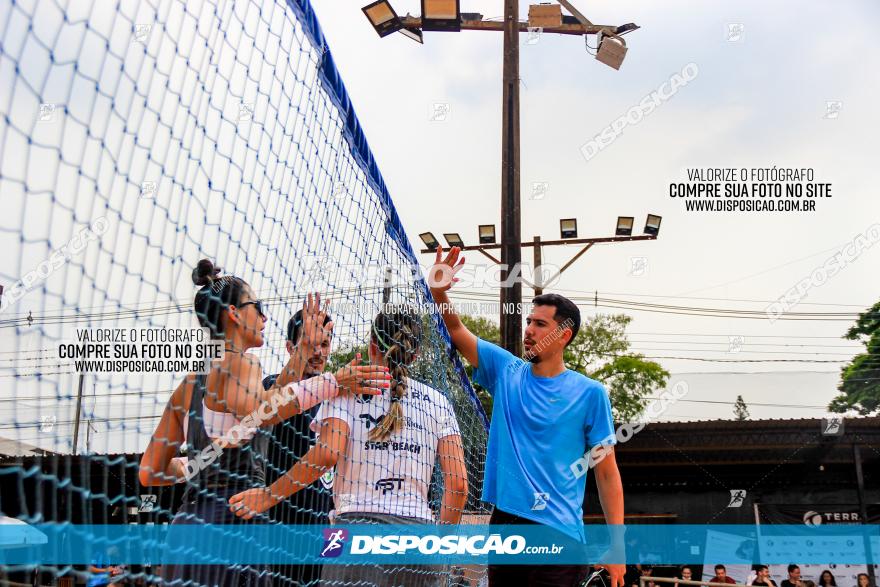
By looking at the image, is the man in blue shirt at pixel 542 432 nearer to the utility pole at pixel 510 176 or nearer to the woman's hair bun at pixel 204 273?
the woman's hair bun at pixel 204 273

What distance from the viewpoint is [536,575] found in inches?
114

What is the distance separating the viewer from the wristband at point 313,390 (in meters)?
2.46

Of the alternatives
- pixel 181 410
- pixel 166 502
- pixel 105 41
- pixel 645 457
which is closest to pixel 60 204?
pixel 105 41

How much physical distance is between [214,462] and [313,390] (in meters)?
0.41

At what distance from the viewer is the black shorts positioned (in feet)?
9.50

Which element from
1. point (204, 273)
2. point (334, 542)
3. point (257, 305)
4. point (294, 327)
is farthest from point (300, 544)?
point (204, 273)

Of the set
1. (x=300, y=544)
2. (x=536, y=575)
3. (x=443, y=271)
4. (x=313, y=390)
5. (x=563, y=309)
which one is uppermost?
(x=443, y=271)

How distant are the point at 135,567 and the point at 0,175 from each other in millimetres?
1217

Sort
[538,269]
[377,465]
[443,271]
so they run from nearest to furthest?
[377,465]
[443,271]
[538,269]

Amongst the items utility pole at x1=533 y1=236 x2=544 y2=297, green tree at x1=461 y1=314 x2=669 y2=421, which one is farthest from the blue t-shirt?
green tree at x1=461 y1=314 x2=669 y2=421

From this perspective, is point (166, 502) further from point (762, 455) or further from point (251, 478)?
point (762, 455)

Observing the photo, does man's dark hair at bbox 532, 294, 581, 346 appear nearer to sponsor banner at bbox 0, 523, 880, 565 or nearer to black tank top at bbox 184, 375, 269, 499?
sponsor banner at bbox 0, 523, 880, 565

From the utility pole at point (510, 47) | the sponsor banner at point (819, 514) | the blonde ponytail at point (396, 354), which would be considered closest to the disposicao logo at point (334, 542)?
the blonde ponytail at point (396, 354)

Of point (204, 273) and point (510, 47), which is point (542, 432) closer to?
point (204, 273)
